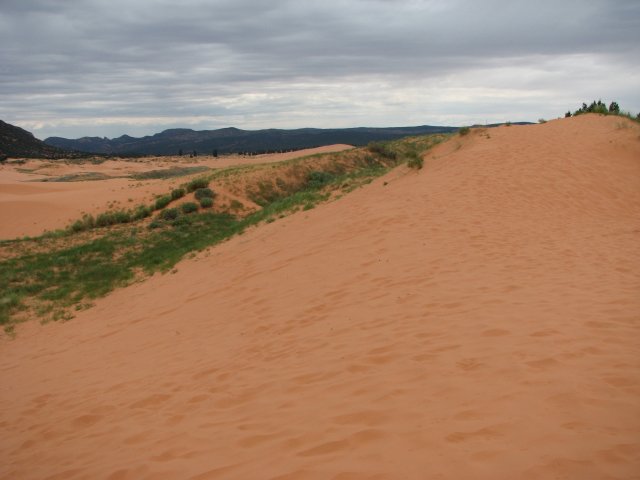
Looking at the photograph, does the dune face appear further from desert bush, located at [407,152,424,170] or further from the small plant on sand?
the small plant on sand

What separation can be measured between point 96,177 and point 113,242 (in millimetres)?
31376

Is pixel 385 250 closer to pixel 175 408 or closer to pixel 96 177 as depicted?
pixel 175 408

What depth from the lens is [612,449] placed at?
2736mm

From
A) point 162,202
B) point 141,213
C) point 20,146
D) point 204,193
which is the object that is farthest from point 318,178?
point 20,146

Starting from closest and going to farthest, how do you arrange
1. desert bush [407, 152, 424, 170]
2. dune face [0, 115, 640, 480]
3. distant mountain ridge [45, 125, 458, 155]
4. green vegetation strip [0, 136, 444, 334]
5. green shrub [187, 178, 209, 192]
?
dune face [0, 115, 640, 480]
green vegetation strip [0, 136, 444, 334]
desert bush [407, 152, 424, 170]
green shrub [187, 178, 209, 192]
distant mountain ridge [45, 125, 458, 155]

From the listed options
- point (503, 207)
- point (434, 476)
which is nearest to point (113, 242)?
point (503, 207)

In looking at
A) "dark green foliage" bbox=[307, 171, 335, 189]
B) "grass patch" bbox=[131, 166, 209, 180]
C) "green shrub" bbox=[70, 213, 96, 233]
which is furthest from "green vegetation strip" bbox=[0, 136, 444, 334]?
"grass patch" bbox=[131, 166, 209, 180]

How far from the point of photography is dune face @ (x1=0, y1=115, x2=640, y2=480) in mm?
3102

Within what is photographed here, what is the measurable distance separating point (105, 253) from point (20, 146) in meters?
61.1

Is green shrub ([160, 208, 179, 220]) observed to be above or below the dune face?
above

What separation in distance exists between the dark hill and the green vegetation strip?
148 feet

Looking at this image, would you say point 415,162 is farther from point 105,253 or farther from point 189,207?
point 105,253

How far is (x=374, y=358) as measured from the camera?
4590 mm

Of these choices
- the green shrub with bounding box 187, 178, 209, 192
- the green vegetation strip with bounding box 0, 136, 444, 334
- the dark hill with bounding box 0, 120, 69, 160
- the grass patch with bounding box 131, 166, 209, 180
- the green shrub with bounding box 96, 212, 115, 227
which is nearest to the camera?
the green vegetation strip with bounding box 0, 136, 444, 334
